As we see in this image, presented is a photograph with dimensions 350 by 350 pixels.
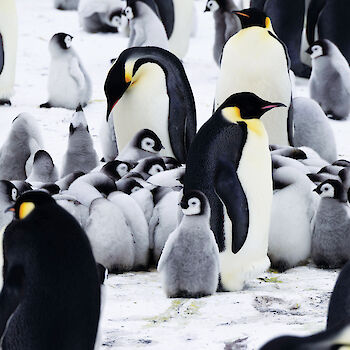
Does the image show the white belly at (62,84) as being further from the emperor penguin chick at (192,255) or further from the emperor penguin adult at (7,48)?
the emperor penguin chick at (192,255)

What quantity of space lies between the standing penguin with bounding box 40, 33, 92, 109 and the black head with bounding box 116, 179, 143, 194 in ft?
8.65

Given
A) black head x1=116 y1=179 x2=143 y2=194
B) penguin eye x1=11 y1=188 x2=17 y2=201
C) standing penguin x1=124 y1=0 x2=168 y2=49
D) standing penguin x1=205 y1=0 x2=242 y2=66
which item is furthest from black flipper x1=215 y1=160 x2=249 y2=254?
standing penguin x1=205 y1=0 x2=242 y2=66

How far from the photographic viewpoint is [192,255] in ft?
11.0

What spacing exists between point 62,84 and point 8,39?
59cm

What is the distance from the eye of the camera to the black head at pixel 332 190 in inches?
154

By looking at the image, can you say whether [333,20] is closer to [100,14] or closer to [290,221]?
[100,14]

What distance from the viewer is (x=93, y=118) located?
261 inches

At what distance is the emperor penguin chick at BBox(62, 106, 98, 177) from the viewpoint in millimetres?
5074

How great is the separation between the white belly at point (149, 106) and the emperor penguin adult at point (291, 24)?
10.2 feet

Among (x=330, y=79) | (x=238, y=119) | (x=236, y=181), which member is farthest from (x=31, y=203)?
(x=330, y=79)

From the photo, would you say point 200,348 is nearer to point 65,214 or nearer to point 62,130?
point 65,214

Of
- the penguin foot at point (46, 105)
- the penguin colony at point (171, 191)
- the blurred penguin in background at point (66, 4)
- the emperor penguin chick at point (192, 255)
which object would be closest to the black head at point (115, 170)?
the penguin colony at point (171, 191)

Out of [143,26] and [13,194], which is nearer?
[13,194]

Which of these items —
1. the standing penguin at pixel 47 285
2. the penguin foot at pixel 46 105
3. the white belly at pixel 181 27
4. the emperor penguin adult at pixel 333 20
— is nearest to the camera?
the standing penguin at pixel 47 285
